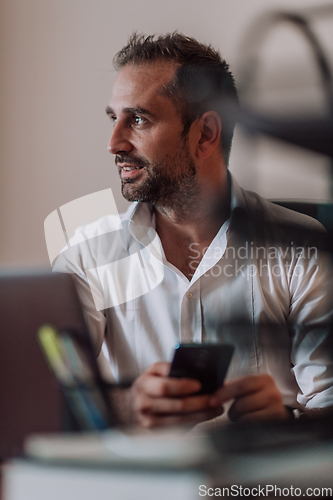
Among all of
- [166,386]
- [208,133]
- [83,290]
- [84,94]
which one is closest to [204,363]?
[166,386]

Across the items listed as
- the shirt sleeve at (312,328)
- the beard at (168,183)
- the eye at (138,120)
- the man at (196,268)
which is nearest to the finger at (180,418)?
the man at (196,268)

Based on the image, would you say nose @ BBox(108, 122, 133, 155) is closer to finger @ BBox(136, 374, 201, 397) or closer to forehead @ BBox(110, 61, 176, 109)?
forehead @ BBox(110, 61, 176, 109)

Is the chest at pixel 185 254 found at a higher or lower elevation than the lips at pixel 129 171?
lower

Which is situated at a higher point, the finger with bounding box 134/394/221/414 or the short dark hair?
the short dark hair

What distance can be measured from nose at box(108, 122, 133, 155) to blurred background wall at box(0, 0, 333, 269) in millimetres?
17

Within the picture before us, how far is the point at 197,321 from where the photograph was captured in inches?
21.6

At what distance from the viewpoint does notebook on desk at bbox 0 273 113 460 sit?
580 mm

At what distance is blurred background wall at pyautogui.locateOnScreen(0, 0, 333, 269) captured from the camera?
0.54 meters

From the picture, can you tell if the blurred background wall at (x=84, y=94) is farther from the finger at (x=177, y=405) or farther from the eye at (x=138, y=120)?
the finger at (x=177, y=405)

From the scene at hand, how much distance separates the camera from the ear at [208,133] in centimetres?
53

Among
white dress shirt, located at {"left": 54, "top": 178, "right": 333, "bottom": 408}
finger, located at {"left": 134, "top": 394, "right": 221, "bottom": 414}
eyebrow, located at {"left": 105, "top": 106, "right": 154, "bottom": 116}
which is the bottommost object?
finger, located at {"left": 134, "top": 394, "right": 221, "bottom": 414}

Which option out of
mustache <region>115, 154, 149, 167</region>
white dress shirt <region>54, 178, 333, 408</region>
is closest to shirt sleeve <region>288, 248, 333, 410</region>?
white dress shirt <region>54, 178, 333, 408</region>

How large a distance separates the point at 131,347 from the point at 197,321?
0.10 metres

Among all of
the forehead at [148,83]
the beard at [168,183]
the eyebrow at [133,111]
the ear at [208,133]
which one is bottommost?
the beard at [168,183]
